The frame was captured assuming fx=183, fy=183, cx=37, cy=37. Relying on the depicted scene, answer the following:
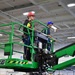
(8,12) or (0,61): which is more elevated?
(8,12)

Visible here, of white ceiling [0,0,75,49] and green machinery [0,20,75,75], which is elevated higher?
white ceiling [0,0,75,49]

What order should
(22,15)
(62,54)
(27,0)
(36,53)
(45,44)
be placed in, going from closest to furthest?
(62,54) < (36,53) < (45,44) < (27,0) < (22,15)

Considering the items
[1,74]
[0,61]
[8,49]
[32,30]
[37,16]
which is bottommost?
[1,74]

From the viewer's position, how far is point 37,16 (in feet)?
50.3

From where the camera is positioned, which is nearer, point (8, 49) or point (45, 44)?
point (8, 49)

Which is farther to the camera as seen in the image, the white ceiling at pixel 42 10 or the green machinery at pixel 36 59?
the white ceiling at pixel 42 10

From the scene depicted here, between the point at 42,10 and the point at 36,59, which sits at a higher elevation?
the point at 42,10

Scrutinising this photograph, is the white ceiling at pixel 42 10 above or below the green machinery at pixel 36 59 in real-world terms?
above

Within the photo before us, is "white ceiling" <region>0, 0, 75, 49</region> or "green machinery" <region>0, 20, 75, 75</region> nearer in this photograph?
"green machinery" <region>0, 20, 75, 75</region>

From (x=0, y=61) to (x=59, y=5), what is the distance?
806 cm

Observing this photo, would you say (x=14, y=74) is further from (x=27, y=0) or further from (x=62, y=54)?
(x=62, y=54)

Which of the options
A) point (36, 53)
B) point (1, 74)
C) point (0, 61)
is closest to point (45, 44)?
point (36, 53)

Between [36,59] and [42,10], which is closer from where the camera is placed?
[36,59]

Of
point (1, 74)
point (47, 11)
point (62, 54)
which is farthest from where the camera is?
point (1, 74)
